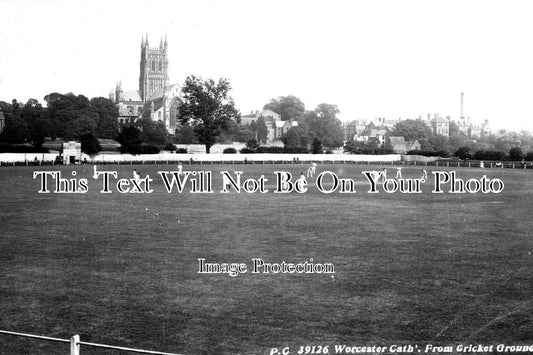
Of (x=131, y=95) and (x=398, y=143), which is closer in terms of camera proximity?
(x=398, y=143)

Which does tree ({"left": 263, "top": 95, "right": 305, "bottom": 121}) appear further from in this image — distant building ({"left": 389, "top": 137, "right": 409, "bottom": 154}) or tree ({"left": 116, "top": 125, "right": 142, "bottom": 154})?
tree ({"left": 116, "top": 125, "right": 142, "bottom": 154})

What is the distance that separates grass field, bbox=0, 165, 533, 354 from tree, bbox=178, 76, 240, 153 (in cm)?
6104

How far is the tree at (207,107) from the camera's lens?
8394cm

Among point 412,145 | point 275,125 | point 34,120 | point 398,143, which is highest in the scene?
point 275,125

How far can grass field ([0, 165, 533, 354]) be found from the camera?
29.8 feet

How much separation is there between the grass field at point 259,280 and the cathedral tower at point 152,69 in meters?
142

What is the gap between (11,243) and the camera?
16.3 metres

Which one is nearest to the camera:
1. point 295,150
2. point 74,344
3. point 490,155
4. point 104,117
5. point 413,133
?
point 74,344

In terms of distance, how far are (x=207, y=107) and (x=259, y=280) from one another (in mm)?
73163

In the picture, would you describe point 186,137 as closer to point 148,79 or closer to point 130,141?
point 130,141

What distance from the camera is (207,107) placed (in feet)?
275

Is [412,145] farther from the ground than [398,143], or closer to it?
closer to it

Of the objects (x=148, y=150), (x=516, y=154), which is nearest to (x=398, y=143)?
(x=516, y=154)

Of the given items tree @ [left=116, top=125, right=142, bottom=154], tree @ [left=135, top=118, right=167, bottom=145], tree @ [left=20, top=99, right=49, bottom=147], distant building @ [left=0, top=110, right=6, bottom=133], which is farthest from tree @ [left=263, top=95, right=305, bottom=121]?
distant building @ [left=0, top=110, right=6, bottom=133]
